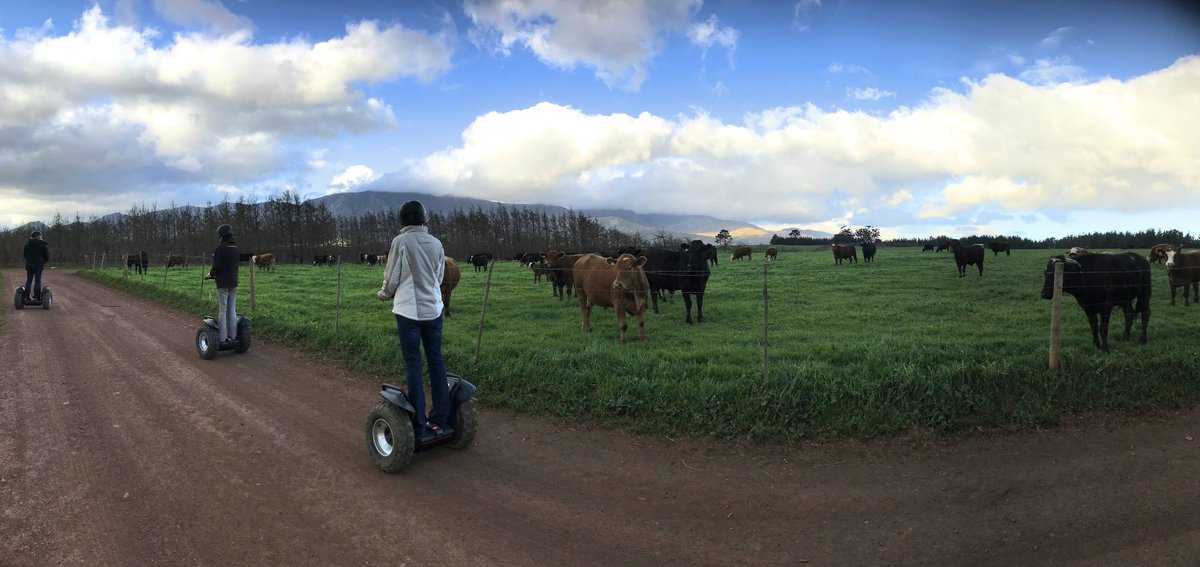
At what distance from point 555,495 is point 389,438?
1623mm

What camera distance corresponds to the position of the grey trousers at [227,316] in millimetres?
9156

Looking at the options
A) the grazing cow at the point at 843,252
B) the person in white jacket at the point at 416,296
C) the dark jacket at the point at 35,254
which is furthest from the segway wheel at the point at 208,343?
the grazing cow at the point at 843,252

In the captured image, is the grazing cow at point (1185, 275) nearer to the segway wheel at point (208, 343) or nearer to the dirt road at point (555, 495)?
the dirt road at point (555, 495)

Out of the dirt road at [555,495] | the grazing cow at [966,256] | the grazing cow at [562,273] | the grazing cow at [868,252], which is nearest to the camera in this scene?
the dirt road at [555,495]

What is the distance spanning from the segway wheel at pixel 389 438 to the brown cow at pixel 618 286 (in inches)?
203

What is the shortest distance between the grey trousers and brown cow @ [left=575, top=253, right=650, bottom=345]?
→ 6152 millimetres

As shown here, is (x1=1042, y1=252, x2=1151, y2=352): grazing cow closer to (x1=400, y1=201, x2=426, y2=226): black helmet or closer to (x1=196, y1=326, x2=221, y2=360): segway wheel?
(x1=400, y1=201, x2=426, y2=226): black helmet

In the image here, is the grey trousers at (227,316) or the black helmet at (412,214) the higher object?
the black helmet at (412,214)

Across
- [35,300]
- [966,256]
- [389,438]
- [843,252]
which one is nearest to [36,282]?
[35,300]

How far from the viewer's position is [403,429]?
15.1 feet

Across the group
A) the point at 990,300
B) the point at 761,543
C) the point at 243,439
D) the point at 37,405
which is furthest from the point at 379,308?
the point at 990,300

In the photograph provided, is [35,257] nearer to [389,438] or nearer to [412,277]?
[389,438]

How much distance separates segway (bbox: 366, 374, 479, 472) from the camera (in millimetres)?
4605

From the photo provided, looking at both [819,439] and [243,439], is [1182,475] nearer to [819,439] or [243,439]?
[819,439]
